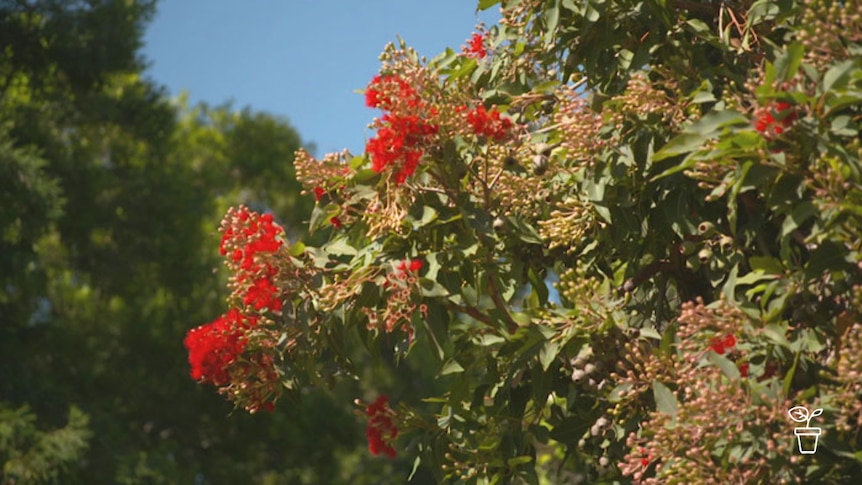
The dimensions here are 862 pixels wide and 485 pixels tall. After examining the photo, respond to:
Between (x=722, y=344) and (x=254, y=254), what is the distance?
1678mm

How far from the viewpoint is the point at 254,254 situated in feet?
14.9

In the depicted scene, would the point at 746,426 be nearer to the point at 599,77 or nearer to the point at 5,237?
the point at 599,77

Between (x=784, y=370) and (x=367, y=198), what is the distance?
1.58 m

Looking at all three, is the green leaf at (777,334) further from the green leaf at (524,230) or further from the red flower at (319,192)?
the red flower at (319,192)

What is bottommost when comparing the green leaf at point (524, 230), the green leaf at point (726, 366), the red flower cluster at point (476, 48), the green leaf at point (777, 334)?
the green leaf at point (726, 366)

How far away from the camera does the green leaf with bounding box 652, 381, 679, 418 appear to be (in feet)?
12.7

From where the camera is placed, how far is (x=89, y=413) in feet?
66.5

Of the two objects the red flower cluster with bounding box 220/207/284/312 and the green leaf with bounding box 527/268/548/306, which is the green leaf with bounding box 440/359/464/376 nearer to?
the green leaf with bounding box 527/268/548/306

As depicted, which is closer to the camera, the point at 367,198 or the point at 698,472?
the point at 698,472

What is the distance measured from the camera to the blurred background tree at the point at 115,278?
2012 centimetres

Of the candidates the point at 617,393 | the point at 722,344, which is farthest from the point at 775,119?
the point at 617,393

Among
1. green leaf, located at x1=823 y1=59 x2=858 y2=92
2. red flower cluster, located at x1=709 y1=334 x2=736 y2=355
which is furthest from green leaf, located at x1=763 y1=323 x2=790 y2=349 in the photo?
green leaf, located at x1=823 y1=59 x2=858 y2=92

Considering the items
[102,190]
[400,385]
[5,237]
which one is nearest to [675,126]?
[5,237]

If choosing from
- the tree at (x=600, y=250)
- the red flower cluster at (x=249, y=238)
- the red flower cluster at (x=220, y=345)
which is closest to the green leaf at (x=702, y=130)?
the tree at (x=600, y=250)
